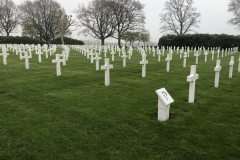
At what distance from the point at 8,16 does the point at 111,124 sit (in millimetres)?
45766

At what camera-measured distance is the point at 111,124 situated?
344 cm

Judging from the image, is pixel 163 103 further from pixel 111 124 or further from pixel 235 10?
pixel 235 10

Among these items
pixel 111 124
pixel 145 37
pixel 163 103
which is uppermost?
pixel 145 37

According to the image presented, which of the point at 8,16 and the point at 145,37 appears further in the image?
the point at 145,37

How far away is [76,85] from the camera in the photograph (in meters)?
6.10

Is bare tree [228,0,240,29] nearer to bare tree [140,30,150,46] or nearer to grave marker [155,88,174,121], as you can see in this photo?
bare tree [140,30,150,46]

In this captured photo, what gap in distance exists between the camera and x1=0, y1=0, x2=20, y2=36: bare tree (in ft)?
135

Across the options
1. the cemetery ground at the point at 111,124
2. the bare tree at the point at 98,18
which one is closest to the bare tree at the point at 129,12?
the bare tree at the point at 98,18

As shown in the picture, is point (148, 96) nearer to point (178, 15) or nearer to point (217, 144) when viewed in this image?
point (217, 144)

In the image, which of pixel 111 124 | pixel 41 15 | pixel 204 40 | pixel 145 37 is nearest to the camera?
pixel 111 124

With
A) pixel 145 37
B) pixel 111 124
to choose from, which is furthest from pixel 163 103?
pixel 145 37

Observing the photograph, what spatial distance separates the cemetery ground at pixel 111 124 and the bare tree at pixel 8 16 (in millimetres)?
41832

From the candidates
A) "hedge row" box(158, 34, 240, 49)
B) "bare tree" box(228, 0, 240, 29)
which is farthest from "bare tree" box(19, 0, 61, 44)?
"bare tree" box(228, 0, 240, 29)

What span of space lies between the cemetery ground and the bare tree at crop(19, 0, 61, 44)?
35843 mm
